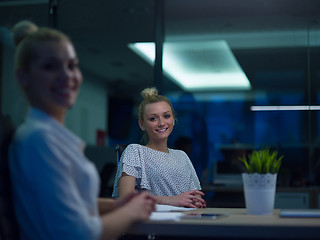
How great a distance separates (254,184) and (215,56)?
6.20m

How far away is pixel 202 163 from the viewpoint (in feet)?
23.1

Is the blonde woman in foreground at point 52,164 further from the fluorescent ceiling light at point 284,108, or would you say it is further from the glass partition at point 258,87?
the fluorescent ceiling light at point 284,108

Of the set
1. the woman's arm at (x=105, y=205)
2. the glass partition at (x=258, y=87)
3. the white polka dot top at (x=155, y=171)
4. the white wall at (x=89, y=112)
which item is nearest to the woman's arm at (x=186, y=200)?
the white polka dot top at (x=155, y=171)

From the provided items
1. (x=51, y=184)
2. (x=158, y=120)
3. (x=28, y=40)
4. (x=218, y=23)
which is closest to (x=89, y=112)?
(x=218, y=23)

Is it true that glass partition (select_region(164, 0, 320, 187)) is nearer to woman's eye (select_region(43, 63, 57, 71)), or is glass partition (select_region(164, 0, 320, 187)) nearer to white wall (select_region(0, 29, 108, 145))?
white wall (select_region(0, 29, 108, 145))

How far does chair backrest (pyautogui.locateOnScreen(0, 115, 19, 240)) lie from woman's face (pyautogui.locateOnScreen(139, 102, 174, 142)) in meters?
1.40

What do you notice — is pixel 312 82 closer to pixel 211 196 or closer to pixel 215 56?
pixel 215 56

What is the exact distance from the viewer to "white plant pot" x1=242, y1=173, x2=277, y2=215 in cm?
164

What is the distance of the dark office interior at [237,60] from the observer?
17.5 feet

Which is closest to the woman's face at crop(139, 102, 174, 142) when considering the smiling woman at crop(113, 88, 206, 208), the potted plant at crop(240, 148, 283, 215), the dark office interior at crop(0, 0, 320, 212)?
the smiling woman at crop(113, 88, 206, 208)

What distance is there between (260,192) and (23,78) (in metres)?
0.89

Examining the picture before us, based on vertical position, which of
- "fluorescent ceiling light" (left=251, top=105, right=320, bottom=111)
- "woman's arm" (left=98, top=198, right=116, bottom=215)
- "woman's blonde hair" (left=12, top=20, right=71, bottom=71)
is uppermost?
"fluorescent ceiling light" (left=251, top=105, right=320, bottom=111)

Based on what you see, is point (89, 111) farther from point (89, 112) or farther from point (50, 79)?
point (50, 79)

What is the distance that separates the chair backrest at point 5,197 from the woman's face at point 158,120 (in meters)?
1.40
